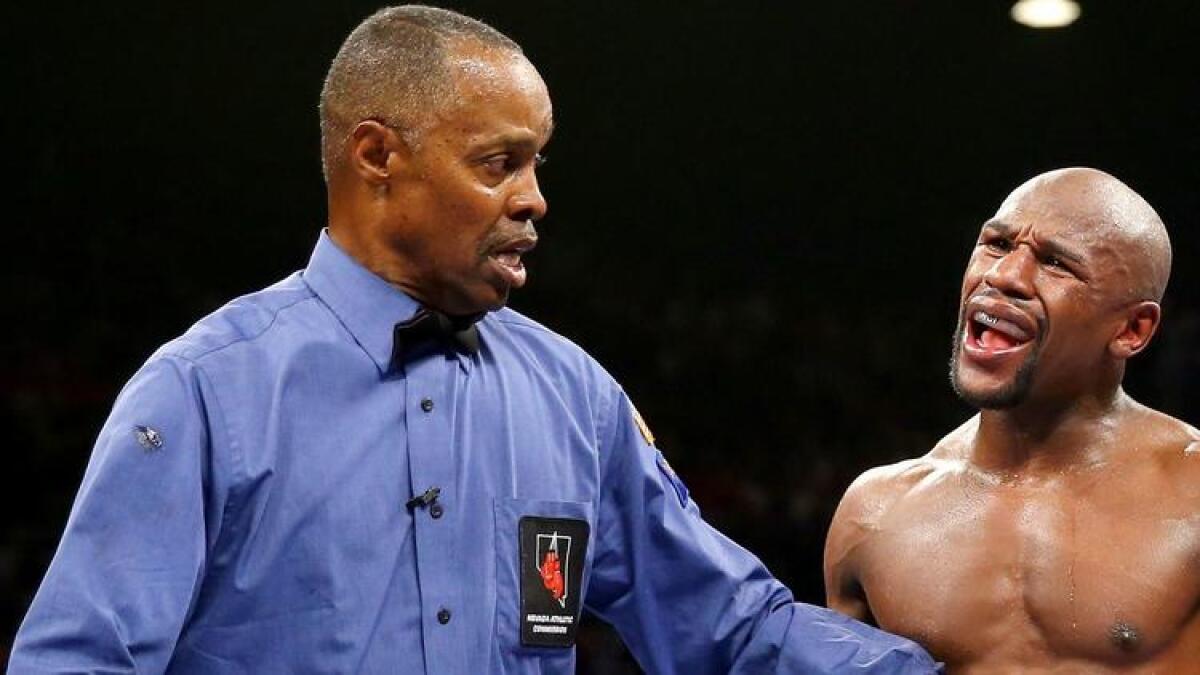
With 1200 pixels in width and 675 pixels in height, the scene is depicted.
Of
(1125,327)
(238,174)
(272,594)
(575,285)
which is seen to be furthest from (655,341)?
(272,594)

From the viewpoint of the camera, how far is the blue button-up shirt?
1.67 m

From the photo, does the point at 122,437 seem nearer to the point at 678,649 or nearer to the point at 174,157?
the point at 678,649

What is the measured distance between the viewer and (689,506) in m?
2.18

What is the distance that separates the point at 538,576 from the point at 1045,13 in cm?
448

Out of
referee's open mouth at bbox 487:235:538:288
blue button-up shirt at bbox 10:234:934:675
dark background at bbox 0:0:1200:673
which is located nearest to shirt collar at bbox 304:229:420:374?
blue button-up shirt at bbox 10:234:934:675

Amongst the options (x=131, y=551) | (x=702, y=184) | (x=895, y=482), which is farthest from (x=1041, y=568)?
(x=702, y=184)

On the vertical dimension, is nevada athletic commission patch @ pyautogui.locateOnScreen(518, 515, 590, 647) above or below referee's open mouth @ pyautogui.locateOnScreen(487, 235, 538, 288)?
below

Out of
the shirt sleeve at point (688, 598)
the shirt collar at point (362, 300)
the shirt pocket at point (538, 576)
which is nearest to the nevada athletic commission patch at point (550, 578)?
the shirt pocket at point (538, 576)

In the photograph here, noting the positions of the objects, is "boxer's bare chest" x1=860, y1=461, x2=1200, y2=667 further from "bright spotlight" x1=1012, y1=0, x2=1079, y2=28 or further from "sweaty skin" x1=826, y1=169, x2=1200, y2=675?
Answer: "bright spotlight" x1=1012, y1=0, x2=1079, y2=28

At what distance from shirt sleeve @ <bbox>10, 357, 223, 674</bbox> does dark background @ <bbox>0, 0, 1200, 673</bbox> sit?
4.09 meters

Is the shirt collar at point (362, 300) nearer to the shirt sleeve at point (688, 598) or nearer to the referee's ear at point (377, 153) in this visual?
the referee's ear at point (377, 153)

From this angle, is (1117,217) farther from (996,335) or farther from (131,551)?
(131,551)

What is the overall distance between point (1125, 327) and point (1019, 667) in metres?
0.46

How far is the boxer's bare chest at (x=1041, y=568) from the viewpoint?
2168 mm
